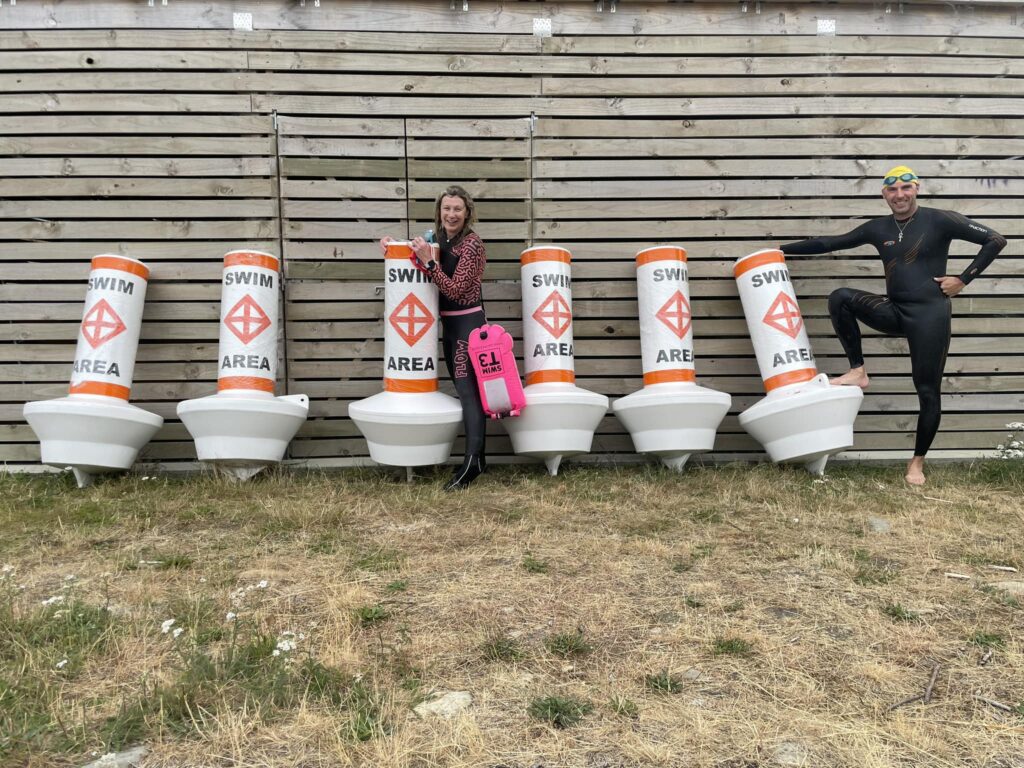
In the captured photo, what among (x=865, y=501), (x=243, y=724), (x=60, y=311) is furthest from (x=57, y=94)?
(x=865, y=501)

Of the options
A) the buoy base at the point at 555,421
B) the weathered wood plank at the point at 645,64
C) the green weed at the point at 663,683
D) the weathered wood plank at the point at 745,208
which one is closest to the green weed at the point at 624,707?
the green weed at the point at 663,683

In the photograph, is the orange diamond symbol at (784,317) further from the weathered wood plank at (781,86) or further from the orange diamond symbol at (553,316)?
the weathered wood plank at (781,86)

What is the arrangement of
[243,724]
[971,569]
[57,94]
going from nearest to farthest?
[243,724]
[971,569]
[57,94]

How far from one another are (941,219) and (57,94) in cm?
697

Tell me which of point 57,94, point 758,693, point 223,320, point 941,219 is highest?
point 57,94

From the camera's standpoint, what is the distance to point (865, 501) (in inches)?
163

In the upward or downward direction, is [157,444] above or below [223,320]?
below

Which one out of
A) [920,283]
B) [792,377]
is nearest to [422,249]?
[792,377]

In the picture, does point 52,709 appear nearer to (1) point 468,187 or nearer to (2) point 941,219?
(1) point 468,187

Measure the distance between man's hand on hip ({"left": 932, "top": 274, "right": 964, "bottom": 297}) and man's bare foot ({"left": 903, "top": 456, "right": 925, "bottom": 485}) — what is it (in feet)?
4.09

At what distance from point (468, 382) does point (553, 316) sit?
2.79 feet

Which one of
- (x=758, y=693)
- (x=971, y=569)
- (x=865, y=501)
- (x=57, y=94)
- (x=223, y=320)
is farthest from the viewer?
(x=57, y=94)

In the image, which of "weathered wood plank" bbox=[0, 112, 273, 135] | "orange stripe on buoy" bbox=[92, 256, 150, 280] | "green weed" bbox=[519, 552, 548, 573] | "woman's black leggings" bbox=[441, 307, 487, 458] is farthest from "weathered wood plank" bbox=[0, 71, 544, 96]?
"green weed" bbox=[519, 552, 548, 573]

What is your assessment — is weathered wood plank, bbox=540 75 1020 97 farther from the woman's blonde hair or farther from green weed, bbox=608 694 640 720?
green weed, bbox=608 694 640 720
